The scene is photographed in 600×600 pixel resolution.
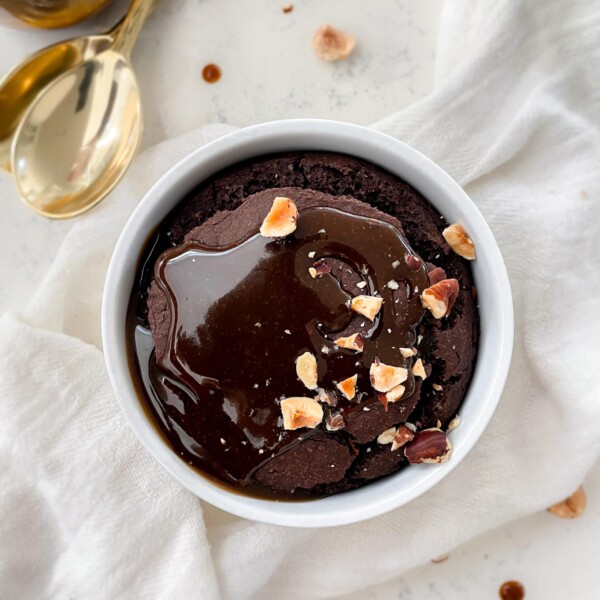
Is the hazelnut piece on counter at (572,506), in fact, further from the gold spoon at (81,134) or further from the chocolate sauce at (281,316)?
the gold spoon at (81,134)

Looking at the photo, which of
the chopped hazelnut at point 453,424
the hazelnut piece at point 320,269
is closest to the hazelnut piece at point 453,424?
the chopped hazelnut at point 453,424

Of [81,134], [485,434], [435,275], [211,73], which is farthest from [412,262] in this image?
[81,134]

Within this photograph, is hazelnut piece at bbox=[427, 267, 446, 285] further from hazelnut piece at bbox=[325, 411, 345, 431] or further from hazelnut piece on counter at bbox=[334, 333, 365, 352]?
hazelnut piece at bbox=[325, 411, 345, 431]

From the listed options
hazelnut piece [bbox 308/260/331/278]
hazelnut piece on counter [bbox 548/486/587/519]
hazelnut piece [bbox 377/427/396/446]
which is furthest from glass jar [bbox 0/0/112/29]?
hazelnut piece on counter [bbox 548/486/587/519]

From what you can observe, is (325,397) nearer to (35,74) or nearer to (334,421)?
(334,421)

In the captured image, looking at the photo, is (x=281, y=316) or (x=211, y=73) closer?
(x=281, y=316)
